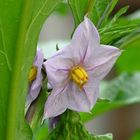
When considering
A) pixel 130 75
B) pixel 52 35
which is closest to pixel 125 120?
pixel 52 35

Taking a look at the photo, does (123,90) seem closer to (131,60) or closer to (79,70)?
(131,60)

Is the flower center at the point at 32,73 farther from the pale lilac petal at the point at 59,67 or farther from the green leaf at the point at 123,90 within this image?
the green leaf at the point at 123,90

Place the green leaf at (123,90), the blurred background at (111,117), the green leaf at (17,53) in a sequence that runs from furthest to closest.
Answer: the blurred background at (111,117) < the green leaf at (123,90) < the green leaf at (17,53)

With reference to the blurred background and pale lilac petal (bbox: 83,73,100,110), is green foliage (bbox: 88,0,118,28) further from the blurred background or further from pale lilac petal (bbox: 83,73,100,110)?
the blurred background

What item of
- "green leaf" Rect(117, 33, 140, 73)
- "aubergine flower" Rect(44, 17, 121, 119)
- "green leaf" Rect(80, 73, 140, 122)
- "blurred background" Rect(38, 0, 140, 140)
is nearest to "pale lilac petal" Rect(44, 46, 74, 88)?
"aubergine flower" Rect(44, 17, 121, 119)

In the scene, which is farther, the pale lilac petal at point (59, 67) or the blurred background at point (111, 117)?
the blurred background at point (111, 117)

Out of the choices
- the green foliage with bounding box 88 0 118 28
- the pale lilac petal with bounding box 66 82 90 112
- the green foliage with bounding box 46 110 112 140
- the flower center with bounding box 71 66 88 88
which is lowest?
the green foliage with bounding box 46 110 112 140

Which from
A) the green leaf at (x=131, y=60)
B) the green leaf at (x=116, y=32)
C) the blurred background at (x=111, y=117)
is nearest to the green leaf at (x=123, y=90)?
the green leaf at (x=131, y=60)
